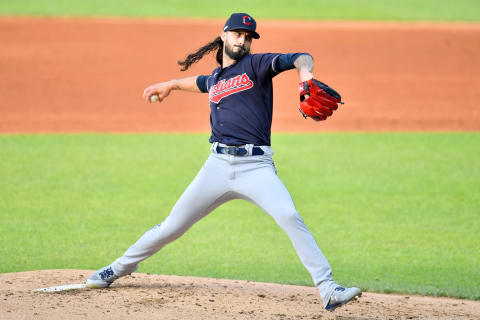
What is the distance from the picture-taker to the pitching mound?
497 centimetres

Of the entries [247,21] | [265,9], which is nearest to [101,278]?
[247,21]

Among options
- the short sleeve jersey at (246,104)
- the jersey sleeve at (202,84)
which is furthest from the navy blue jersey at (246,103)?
the jersey sleeve at (202,84)

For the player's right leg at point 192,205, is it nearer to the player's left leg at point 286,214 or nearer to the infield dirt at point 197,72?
the player's left leg at point 286,214

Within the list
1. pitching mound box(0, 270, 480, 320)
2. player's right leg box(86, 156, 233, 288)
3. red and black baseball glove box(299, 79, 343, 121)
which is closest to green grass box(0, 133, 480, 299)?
pitching mound box(0, 270, 480, 320)

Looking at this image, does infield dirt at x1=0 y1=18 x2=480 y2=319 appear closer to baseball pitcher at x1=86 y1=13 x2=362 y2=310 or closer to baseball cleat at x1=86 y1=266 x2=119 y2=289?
baseball cleat at x1=86 y1=266 x2=119 y2=289

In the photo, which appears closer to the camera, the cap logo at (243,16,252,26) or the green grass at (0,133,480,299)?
the cap logo at (243,16,252,26)

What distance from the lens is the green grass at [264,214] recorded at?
680cm

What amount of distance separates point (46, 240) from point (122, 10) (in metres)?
16.9

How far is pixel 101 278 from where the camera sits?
5.49 m

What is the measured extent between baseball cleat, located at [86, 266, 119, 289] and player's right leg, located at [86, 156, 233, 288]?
0.17 m

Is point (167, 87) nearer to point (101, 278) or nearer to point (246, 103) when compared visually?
point (246, 103)

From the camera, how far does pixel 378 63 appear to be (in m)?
18.0

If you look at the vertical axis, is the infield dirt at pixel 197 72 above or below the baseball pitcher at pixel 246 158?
above

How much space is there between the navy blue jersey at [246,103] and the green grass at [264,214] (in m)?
1.87
